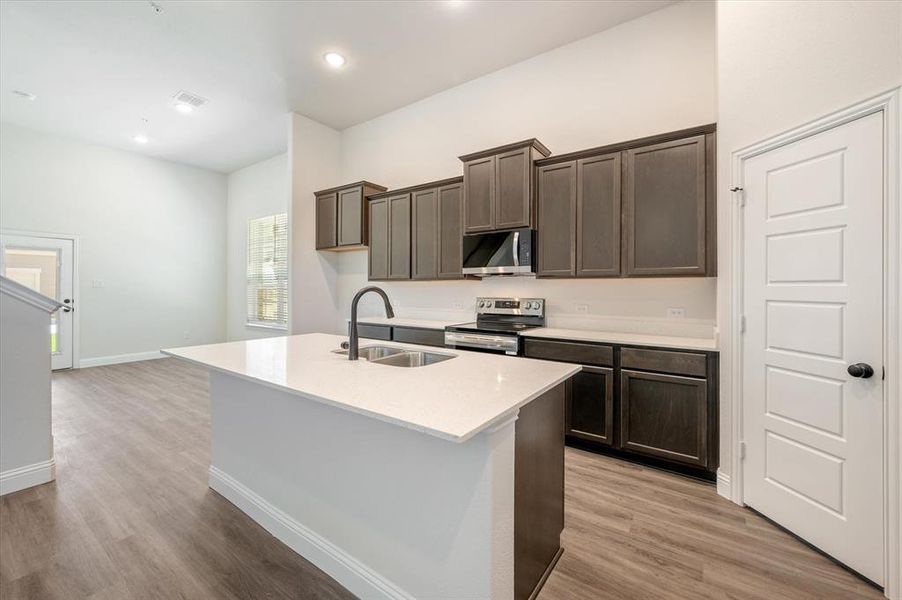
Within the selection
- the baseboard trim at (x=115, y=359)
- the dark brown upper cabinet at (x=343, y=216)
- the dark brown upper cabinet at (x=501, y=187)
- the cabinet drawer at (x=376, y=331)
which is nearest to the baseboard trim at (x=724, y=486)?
the dark brown upper cabinet at (x=501, y=187)

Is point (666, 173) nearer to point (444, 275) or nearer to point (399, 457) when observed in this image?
point (444, 275)

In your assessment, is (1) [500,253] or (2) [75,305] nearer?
(1) [500,253]

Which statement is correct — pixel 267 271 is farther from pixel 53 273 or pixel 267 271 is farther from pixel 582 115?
pixel 582 115

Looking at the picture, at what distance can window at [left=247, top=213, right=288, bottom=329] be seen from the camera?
6.55m

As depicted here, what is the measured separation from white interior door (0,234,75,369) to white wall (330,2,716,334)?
16.4 ft

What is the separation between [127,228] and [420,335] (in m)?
5.74

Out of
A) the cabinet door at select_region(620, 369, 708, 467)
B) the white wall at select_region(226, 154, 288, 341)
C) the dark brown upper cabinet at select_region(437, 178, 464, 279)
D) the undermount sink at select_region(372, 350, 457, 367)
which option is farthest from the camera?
the white wall at select_region(226, 154, 288, 341)

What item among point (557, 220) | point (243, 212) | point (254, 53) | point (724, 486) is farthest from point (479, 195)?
point (243, 212)

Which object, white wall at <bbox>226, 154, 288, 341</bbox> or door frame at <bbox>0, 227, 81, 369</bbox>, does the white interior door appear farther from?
white wall at <bbox>226, 154, 288, 341</bbox>

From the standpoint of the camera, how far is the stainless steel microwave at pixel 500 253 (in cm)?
346

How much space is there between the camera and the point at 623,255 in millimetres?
2988

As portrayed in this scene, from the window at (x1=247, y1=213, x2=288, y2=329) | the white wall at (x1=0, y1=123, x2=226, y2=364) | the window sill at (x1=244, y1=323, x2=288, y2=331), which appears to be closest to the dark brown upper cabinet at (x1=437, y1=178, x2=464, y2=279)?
the window at (x1=247, y1=213, x2=288, y2=329)

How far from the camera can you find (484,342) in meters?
3.43

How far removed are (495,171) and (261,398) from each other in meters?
→ 2.73
